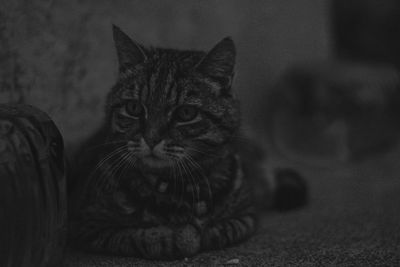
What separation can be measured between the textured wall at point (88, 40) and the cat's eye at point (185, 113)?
665 millimetres

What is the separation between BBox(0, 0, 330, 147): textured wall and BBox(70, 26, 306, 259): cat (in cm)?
35

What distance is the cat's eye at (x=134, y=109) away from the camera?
201 centimetres

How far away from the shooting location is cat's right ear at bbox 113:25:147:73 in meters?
2.10

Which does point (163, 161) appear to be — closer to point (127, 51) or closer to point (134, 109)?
point (134, 109)

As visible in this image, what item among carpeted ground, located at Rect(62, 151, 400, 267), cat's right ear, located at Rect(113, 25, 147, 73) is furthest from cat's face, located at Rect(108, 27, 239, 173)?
carpeted ground, located at Rect(62, 151, 400, 267)

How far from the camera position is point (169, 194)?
2.09 metres

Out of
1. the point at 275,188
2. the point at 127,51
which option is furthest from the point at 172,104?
the point at 275,188

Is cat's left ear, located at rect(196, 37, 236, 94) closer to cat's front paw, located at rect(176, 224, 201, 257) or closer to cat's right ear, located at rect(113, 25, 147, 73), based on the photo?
cat's right ear, located at rect(113, 25, 147, 73)

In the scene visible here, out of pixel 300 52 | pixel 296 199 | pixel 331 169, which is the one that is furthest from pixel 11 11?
pixel 300 52

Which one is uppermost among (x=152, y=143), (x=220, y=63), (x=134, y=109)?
(x=220, y=63)

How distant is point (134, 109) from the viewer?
2.02 meters

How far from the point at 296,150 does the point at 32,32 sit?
7.26 ft

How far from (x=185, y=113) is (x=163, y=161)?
0.17m

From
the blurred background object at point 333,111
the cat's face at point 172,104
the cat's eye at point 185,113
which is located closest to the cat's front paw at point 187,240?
the cat's face at point 172,104
